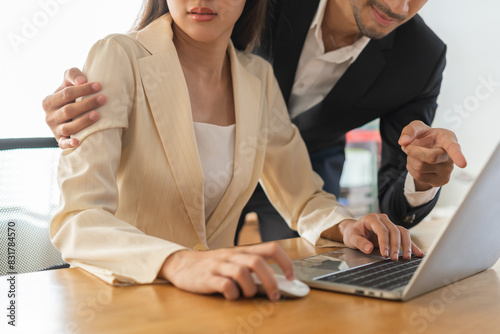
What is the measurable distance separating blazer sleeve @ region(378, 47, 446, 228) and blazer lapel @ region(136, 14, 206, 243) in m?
0.77

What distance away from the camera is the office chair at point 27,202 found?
1162mm

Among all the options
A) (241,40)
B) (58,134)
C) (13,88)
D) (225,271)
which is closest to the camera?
(225,271)

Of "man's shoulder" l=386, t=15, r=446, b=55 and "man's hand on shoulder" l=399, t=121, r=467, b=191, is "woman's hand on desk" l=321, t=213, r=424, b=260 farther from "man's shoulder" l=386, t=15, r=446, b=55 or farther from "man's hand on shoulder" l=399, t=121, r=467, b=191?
"man's shoulder" l=386, t=15, r=446, b=55

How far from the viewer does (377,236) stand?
1069mm

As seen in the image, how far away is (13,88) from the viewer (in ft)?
8.50

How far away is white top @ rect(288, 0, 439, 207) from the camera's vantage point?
1.75 meters

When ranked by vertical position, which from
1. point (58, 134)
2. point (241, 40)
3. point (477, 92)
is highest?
point (241, 40)

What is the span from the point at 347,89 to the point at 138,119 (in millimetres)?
866

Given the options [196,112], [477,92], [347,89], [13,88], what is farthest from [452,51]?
[196,112]

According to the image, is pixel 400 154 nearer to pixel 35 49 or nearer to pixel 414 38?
pixel 414 38

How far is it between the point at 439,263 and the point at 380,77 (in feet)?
3.78

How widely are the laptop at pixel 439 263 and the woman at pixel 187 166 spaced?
97 mm

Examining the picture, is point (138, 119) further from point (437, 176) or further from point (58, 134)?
point (437, 176)

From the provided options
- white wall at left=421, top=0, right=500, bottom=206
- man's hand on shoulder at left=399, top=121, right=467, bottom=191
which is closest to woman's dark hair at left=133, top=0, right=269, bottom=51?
man's hand on shoulder at left=399, top=121, right=467, bottom=191
